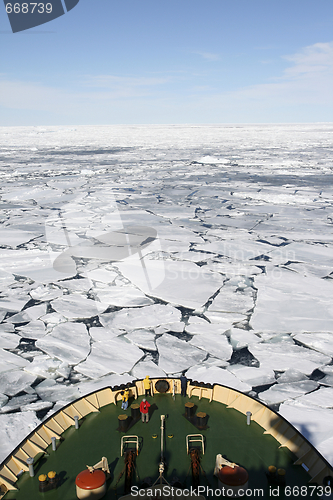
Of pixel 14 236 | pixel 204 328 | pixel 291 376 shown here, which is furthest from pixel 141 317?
pixel 14 236

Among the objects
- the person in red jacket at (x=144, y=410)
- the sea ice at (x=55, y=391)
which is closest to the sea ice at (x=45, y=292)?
the sea ice at (x=55, y=391)

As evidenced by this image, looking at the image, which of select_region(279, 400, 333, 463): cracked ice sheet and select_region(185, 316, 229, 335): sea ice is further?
select_region(185, 316, 229, 335): sea ice

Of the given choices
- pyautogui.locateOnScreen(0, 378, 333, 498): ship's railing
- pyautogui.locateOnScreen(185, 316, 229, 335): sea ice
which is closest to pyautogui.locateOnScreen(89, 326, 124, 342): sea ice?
pyautogui.locateOnScreen(185, 316, 229, 335): sea ice

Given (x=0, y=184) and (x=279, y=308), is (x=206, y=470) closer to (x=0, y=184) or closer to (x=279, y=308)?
(x=279, y=308)

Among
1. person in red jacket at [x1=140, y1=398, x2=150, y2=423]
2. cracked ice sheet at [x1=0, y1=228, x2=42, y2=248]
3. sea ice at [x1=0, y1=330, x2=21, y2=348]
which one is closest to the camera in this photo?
person in red jacket at [x1=140, y1=398, x2=150, y2=423]

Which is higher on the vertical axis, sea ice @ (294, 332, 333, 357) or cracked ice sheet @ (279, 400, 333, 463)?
cracked ice sheet @ (279, 400, 333, 463)

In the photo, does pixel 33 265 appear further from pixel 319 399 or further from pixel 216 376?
pixel 319 399

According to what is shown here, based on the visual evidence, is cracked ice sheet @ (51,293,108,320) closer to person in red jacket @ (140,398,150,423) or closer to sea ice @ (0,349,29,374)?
sea ice @ (0,349,29,374)
